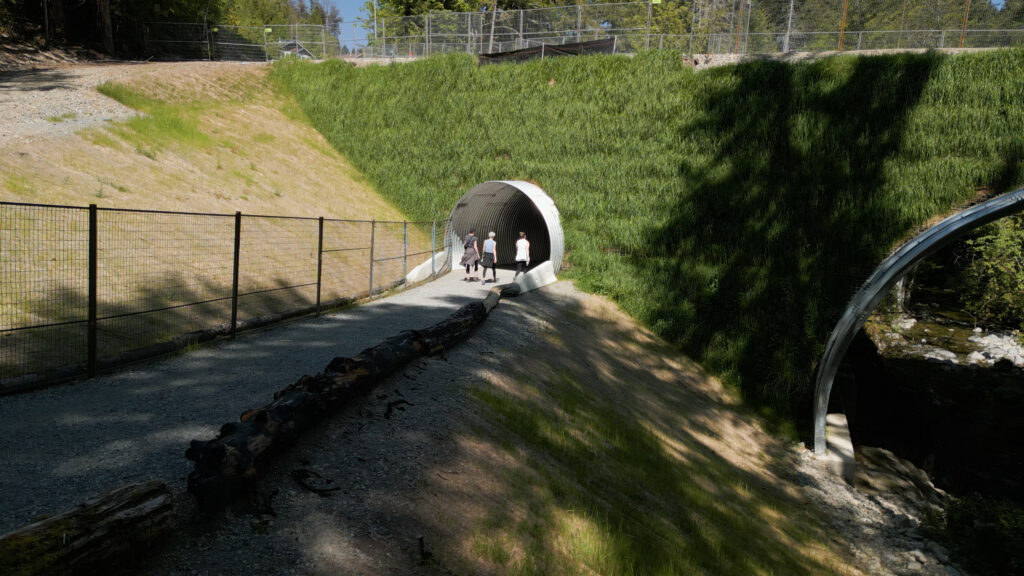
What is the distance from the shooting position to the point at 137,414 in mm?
6043

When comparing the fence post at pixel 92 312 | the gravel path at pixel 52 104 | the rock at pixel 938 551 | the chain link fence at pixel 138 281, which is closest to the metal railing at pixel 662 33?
the gravel path at pixel 52 104

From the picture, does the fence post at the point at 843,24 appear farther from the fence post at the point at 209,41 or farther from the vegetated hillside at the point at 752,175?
the fence post at the point at 209,41

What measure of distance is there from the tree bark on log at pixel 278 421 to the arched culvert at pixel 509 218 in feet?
35.7

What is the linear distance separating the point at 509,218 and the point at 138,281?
43.5ft

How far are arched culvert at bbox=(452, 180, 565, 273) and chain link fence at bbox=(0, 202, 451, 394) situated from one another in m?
2.36

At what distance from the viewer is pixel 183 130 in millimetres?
22469

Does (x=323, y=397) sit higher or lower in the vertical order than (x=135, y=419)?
higher

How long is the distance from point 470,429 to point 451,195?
19316 mm

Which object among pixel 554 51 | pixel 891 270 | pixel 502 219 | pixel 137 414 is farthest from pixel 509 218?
pixel 137 414

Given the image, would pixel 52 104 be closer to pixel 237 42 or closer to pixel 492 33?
pixel 492 33

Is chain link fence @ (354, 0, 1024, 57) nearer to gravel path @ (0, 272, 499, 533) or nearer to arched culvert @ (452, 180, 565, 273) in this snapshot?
arched culvert @ (452, 180, 565, 273)

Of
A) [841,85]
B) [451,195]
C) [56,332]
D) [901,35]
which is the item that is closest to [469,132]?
[451,195]

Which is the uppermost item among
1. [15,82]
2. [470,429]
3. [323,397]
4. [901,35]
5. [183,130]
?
[901,35]

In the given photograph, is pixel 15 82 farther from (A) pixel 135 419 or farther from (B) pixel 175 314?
(A) pixel 135 419
